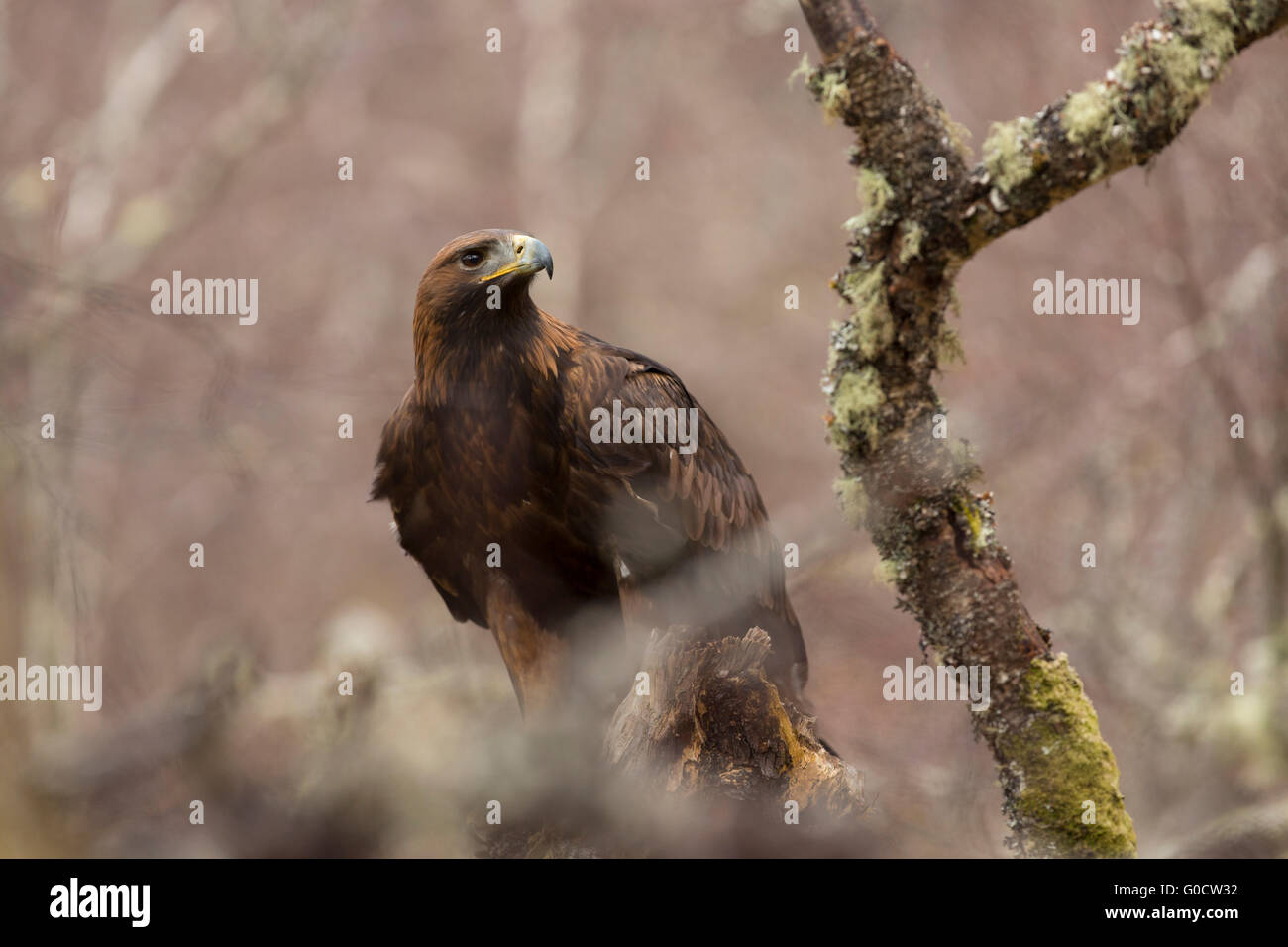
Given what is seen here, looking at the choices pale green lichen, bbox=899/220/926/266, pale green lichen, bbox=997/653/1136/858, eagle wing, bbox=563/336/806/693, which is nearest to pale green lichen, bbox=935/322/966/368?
pale green lichen, bbox=899/220/926/266

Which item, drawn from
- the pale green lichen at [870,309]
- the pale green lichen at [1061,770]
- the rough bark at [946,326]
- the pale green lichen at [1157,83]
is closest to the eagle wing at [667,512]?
the rough bark at [946,326]

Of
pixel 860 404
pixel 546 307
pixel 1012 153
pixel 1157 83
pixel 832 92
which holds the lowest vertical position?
pixel 860 404

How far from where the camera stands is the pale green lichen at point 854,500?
3545mm

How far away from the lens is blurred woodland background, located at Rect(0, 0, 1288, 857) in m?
5.30

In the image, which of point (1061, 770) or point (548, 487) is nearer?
point (1061, 770)

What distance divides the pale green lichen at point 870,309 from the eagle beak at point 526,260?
4.75 feet

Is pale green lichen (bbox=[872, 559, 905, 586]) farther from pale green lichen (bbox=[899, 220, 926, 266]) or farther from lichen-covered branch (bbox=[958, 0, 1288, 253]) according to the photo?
lichen-covered branch (bbox=[958, 0, 1288, 253])

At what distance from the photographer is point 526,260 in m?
4.49

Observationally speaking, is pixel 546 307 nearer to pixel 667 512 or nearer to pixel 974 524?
pixel 667 512

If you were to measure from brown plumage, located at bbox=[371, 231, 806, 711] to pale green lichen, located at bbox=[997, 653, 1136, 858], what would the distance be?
1.16 metres

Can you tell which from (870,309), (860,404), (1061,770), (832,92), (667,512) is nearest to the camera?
(832,92)

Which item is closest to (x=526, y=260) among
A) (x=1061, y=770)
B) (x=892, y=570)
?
(x=892, y=570)

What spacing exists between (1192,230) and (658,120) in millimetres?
7623

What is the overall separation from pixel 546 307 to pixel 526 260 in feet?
24.9
